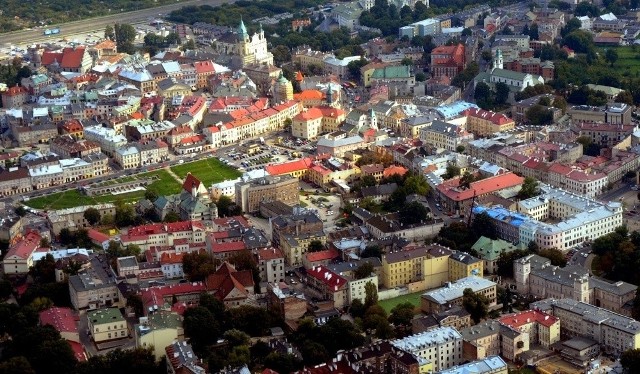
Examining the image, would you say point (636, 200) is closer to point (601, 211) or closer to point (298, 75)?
point (601, 211)

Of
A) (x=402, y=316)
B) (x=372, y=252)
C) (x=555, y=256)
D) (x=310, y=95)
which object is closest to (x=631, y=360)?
(x=402, y=316)

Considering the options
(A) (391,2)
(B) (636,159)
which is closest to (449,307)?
(B) (636,159)

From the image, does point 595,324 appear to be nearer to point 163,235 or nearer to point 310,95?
point 163,235

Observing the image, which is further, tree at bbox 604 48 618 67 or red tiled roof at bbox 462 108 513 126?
tree at bbox 604 48 618 67

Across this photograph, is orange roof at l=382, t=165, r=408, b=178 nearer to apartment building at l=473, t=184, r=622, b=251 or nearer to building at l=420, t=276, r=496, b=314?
apartment building at l=473, t=184, r=622, b=251

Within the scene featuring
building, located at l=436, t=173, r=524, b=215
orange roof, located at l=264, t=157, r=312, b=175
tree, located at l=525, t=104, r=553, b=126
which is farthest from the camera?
tree, located at l=525, t=104, r=553, b=126

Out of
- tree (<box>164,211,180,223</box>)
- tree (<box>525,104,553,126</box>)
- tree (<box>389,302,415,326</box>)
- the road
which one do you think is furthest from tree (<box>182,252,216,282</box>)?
the road

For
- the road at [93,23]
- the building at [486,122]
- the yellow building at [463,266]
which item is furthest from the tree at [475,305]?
the road at [93,23]
